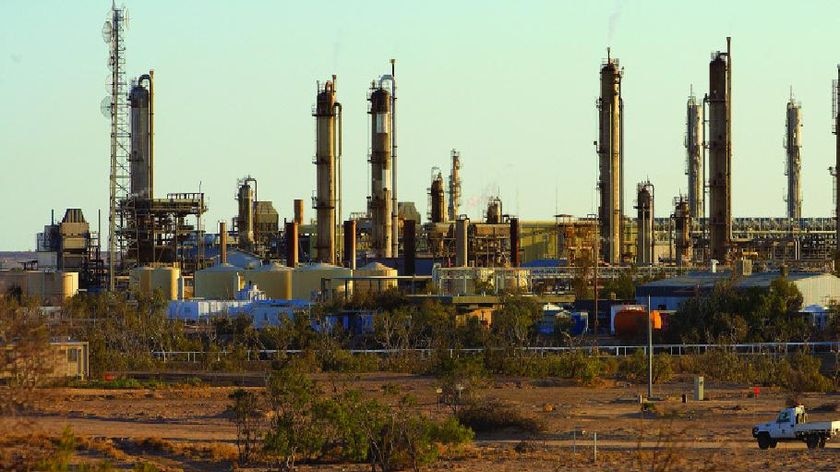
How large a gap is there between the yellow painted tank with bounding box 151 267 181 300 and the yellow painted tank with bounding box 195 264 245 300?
2.03m

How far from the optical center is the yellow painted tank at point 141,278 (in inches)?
2968

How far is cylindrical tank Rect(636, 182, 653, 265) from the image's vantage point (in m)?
88.8

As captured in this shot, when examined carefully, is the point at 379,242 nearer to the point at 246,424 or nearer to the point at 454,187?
the point at 454,187

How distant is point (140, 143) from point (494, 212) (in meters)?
20.8

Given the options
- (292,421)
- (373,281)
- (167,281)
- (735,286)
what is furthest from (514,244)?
(292,421)

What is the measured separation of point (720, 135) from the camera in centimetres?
7719

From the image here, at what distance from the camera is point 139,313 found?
65.4 m

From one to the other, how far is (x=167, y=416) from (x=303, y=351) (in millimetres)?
14557

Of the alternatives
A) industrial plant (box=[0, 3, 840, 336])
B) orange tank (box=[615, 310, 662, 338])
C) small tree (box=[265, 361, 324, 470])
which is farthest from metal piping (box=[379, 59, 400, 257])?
small tree (box=[265, 361, 324, 470])

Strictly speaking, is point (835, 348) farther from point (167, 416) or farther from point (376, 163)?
point (376, 163)

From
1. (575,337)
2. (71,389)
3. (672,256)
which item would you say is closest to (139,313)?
(575,337)

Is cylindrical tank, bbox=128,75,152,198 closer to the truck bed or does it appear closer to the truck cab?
the truck cab

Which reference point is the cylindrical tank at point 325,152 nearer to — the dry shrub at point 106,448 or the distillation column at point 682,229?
the distillation column at point 682,229

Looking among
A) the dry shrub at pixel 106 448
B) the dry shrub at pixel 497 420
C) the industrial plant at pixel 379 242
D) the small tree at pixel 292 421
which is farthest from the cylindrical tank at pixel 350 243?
the dry shrub at pixel 106 448
